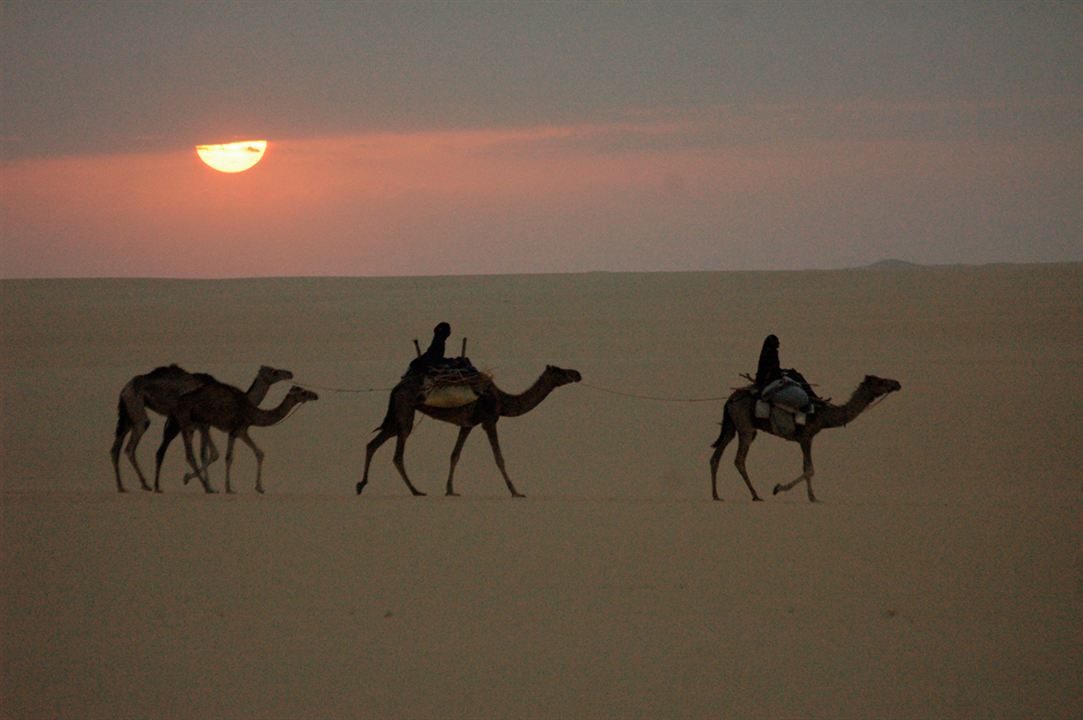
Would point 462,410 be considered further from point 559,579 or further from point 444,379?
point 559,579

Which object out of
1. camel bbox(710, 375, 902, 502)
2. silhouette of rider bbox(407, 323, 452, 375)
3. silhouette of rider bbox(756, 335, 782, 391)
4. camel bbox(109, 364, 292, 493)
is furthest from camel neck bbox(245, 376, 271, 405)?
silhouette of rider bbox(756, 335, 782, 391)

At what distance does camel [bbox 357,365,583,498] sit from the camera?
15.5 metres

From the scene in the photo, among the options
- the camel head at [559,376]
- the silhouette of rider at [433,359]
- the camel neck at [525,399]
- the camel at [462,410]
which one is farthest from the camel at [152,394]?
the camel head at [559,376]

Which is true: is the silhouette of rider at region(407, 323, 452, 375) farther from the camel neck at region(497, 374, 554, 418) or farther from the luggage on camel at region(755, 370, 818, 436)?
the luggage on camel at region(755, 370, 818, 436)

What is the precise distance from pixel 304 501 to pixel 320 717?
19.0ft

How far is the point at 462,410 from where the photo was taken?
15680 millimetres

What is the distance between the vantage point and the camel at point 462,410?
1551 centimetres

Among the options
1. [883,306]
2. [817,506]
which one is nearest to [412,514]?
[817,506]

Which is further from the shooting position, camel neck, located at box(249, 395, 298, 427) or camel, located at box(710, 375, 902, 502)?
camel neck, located at box(249, 395, 298, 427)


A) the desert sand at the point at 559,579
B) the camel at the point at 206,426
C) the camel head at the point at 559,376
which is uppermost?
the camel head at the point at 559,376

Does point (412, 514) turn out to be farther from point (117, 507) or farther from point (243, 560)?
point (117, 507)

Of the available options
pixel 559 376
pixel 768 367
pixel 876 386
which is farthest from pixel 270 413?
pixel 876 386

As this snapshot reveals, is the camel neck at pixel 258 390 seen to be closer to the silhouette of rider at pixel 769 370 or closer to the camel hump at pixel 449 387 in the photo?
the camel hump at pixel 449 387

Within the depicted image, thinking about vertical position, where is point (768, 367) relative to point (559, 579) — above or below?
above
